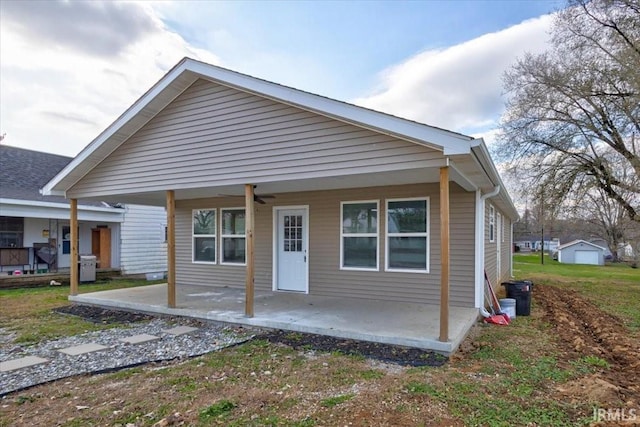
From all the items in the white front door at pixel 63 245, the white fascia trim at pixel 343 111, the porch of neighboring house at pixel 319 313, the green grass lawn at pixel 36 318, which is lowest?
the green grass lawn at pixel 36 318

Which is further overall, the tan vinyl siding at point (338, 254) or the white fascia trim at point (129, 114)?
the tan vinyl siding at point (338, 254)

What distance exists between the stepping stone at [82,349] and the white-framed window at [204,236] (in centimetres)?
471

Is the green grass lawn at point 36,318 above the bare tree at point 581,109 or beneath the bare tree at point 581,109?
beneath

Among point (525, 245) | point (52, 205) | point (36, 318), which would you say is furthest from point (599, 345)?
point (525, 245)

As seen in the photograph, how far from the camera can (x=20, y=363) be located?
14.6 ft

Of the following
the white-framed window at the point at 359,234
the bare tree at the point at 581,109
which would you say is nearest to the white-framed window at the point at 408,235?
the white-framed window at the point at 359,234

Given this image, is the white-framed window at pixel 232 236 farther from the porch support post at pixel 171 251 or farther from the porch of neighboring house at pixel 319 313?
the porch support post at pixel 171 251

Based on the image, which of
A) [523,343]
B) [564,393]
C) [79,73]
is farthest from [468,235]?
[79,73]

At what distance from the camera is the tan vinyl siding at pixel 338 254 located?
271 inches

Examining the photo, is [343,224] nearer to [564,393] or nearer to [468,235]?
[468,235]

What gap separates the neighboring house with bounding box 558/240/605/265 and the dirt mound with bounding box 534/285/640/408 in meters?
36.3

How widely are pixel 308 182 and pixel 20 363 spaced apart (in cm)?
452

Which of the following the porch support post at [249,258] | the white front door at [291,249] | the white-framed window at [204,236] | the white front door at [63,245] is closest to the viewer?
the porch support post at [249,258]

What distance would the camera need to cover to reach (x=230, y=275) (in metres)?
9.53
